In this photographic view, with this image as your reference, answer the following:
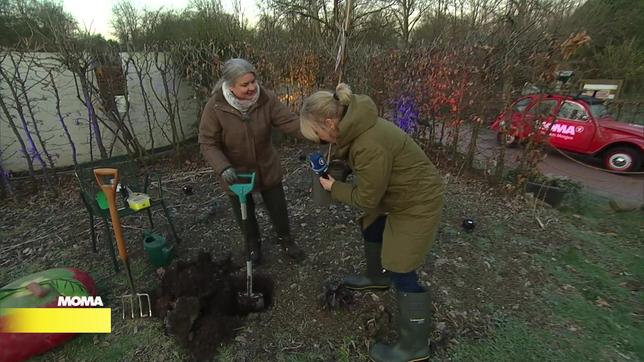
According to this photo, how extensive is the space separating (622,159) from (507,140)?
3.77 meters

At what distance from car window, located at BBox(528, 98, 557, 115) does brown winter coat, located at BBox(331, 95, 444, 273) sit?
3.09m

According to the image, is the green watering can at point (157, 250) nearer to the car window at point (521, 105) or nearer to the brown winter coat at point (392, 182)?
the brown winter coat at point (392, 182)

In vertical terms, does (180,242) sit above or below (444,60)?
below

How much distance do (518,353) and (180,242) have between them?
10.1 ft

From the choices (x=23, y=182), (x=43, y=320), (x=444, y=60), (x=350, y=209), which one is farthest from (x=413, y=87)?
(x=23, y=182)

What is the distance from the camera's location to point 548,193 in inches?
164

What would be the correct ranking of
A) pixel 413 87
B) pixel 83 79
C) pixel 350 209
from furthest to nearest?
pixel 413 87
pixel 83 79
pixel 350 209

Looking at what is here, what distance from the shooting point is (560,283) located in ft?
8.98

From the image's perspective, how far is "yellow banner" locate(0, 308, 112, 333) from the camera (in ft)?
6.24

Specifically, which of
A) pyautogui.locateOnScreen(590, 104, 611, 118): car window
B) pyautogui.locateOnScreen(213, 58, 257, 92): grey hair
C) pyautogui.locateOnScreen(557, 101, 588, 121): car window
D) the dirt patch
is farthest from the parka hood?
pyautogui.locateOnScreen(590, 104, 611, 118): car window

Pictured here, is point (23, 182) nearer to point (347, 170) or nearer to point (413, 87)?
point (347, 170)

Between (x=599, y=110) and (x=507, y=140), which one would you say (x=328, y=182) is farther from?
(x=599, y=110)

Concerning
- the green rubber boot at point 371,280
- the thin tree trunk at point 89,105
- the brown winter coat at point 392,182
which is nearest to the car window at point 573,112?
the green rubber boot at point 371,280

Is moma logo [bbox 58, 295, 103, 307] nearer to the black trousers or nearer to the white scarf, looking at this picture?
the black trousers
